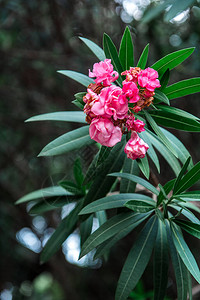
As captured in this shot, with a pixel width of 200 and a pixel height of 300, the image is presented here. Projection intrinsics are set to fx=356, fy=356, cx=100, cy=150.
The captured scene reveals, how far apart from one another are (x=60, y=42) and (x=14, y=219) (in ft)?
5.29

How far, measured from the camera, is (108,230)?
2.86 feet

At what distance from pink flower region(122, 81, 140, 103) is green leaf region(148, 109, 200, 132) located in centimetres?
13

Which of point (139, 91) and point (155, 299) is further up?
point (139, 91)

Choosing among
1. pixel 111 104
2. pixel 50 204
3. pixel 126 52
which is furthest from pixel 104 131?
pixel 50 204

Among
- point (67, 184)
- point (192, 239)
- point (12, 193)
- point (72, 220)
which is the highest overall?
point (67, 184)

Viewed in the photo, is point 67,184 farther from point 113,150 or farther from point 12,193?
point 12,193

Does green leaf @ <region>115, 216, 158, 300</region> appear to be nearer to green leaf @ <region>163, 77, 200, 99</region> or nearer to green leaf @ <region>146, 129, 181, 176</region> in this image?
green leaf @ <region>146, 129, 181, 176</region>

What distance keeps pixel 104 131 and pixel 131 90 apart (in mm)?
103

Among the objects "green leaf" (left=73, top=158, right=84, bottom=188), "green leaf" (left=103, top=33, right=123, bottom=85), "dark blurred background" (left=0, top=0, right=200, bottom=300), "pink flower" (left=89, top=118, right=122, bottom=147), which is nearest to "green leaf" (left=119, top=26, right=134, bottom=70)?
"green leaf" (left=103, top=33, right=123, bottom=85)

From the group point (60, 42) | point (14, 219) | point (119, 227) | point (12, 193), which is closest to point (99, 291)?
point (14, 219)

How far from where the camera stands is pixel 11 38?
2836 millimetres

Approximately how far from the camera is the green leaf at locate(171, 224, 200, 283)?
0.77 metres

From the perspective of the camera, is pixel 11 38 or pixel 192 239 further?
pixel 11 38

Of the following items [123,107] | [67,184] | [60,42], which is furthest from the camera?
[60,42]
